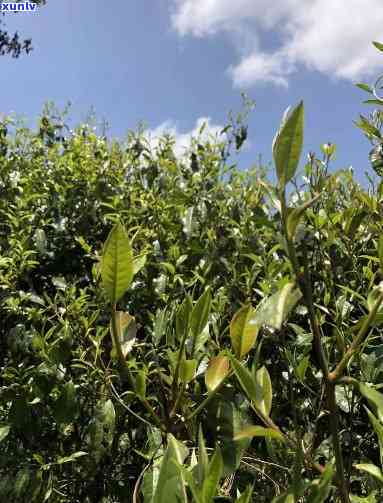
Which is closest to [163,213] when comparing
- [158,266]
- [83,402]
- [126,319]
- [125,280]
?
[158,266]

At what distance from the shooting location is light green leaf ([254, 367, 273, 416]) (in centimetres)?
67

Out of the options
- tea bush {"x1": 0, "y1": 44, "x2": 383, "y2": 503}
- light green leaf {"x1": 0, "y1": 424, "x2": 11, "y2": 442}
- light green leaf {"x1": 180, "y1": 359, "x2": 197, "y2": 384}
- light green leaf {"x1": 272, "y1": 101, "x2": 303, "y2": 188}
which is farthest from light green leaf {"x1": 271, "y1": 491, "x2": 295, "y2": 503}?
light green leaf {"x1": 0, "y1": 424, "x2": 11, "y2": 442}

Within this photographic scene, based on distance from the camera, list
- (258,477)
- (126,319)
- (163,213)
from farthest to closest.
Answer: (163,213) < (258,477) < (126,319)

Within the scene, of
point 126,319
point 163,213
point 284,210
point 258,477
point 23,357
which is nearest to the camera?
point 284,210

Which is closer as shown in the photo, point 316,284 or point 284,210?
point 284,210

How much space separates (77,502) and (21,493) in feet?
1.02

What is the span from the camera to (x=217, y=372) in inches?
32.1

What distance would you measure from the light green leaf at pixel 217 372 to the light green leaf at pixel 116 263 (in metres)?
0.20

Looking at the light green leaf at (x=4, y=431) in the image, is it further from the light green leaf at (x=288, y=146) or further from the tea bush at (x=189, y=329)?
the light green leaf at (x=288, y=146)

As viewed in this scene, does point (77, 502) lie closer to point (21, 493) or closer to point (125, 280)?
point (21, 493)

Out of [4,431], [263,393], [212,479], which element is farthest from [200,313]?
[4,431]

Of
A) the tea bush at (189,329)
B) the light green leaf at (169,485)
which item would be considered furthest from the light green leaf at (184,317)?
the light green leaf at (169,485)

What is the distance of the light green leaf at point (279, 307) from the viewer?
571 millimetres

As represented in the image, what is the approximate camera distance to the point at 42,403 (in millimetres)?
1818
